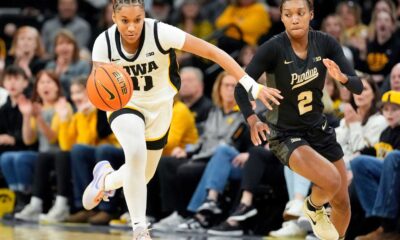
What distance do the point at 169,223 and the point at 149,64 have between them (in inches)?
130

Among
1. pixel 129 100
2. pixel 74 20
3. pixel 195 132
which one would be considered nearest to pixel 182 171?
pixel 195 132

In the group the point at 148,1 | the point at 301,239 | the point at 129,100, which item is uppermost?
the point at 148,1

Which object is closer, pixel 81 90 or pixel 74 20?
pixel 81 90

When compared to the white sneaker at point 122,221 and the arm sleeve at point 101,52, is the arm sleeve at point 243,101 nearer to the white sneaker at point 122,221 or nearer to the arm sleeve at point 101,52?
the arm sleeve at point 101,52

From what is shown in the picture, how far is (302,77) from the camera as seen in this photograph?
284 inches

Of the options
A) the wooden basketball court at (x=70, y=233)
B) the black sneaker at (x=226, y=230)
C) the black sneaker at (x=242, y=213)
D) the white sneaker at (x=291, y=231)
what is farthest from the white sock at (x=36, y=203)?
the white sneaker at (x=291, y=231)

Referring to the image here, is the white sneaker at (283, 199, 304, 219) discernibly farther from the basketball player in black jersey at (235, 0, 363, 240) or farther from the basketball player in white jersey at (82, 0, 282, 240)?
the basketball player in white jersey at (82, 0, 282, 240)

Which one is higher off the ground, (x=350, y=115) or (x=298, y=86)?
(x=298, y=86)

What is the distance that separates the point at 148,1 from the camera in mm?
15320

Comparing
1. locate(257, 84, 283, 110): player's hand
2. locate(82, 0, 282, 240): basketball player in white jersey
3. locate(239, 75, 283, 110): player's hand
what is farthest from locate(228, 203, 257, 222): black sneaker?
locate(257, 84, 283, 110): player's hand

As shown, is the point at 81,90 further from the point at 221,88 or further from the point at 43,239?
the point at 43,239

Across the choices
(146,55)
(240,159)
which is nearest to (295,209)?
(240,159)

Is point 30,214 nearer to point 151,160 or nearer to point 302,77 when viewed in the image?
point 151,160

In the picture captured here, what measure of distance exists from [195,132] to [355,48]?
238 centimetres
